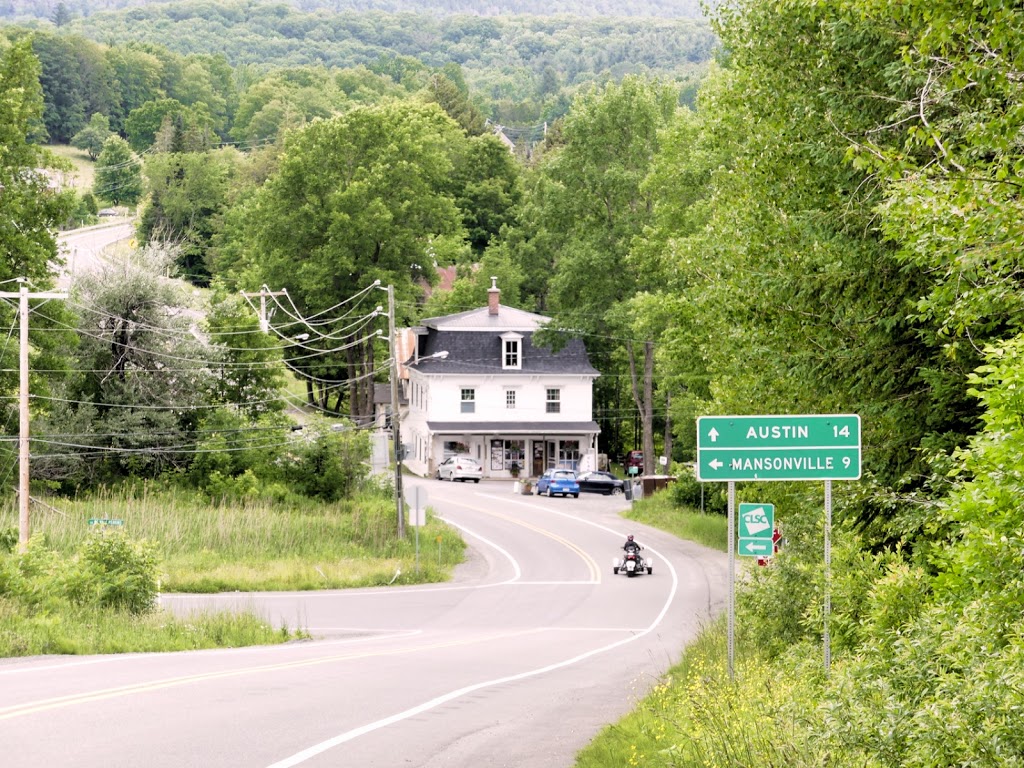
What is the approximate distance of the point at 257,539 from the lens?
4256cm

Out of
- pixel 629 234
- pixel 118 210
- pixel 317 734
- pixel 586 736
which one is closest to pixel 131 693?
pixel 317 734

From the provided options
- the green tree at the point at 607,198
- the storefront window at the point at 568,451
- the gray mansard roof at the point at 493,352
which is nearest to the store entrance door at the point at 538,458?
the storefront window at the point at 568,451

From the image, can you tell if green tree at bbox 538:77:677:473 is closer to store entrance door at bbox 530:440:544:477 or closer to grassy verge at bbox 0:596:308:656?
store entrance door at bbox 530:440:544:477

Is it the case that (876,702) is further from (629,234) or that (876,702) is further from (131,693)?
(629,234)

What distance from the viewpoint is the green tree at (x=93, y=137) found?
193 meters

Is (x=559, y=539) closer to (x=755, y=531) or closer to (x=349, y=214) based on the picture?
(x=349, y=214)

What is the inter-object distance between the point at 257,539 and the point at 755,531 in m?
25.3

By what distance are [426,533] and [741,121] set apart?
26.2m

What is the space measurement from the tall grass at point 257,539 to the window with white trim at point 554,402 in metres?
24.1

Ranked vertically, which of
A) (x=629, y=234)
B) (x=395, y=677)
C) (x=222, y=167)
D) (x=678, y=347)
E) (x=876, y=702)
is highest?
(x=222, y=167)

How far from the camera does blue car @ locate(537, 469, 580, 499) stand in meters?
64.6

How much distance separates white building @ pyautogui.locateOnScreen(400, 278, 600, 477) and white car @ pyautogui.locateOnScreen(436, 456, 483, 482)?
54.9 inches

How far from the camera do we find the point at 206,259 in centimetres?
11381

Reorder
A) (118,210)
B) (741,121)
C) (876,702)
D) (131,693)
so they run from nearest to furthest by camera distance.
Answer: (876,702), (131,693), (741,121), (118,210)
